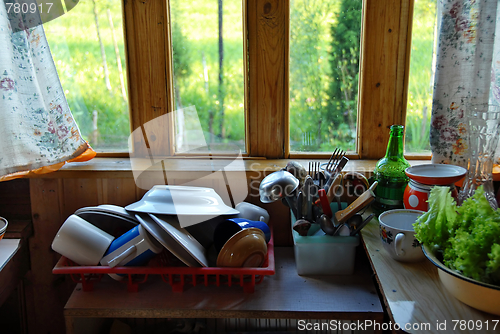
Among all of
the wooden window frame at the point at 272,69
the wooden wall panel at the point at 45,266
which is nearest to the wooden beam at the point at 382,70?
the wooden window frame at the point at 272,69

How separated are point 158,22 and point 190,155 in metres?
0.47

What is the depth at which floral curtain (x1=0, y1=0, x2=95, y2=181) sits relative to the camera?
3.35 feet

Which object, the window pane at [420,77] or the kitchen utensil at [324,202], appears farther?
the window pane at [420,77]

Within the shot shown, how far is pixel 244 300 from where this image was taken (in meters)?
0.92

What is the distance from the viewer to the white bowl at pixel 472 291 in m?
0.60

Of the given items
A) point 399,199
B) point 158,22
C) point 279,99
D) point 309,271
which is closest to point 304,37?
point 279,99

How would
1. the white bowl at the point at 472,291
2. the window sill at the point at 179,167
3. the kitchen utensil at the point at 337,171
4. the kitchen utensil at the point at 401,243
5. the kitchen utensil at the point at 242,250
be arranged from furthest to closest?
the window sill at the point at 179,167, the kitchen utensil at the point at 337,171, the kitchen utensil at the point at 242,250, the kitchen utensil at the point at 401,243, the white bowl at the point at 472,291

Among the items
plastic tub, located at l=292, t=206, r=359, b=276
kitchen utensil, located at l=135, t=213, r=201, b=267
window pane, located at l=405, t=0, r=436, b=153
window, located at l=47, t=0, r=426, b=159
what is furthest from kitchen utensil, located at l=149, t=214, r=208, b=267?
window pane, located at l=405, t=0, r=436, b=153

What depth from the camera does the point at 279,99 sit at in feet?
4.17

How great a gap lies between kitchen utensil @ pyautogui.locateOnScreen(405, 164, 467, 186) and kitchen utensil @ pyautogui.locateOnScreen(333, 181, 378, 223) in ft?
0.38

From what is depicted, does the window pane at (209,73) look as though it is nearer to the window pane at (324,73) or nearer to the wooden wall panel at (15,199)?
the window pane at (324,73)

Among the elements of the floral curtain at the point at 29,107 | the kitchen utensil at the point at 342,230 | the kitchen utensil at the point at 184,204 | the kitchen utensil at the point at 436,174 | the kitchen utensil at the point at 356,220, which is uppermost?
the floral curtain at the point at 29,107

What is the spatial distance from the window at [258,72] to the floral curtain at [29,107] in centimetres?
19

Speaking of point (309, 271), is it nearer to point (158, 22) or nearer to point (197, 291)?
point (197, 291)
